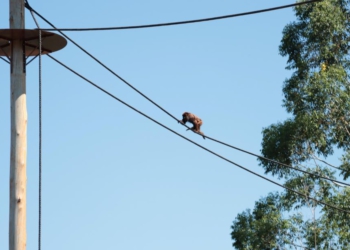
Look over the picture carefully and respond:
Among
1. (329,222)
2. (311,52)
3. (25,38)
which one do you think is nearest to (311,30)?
(311,52)

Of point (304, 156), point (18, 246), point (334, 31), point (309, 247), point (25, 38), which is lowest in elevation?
point (18, 246)

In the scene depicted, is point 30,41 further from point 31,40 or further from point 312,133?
point 312,133

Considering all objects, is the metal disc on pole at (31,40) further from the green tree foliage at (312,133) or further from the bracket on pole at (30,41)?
the green tree foliage at (312,133)

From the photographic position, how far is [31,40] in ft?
28.5

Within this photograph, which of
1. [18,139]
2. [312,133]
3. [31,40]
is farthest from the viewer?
[312,133]

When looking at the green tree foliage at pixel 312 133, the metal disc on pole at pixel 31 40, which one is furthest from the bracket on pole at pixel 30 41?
the green tree foliage at pixel 312 133

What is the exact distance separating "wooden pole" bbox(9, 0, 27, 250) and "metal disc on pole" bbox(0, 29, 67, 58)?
0.06m

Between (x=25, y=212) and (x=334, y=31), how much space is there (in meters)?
19.1

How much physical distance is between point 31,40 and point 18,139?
1050 mm

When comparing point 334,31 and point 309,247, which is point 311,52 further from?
point 309,247

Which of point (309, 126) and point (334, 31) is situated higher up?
point (334, 31)

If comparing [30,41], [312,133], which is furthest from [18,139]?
[312,133]

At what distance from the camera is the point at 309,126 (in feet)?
80.5

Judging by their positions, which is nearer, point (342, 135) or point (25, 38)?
point (25, 38)
